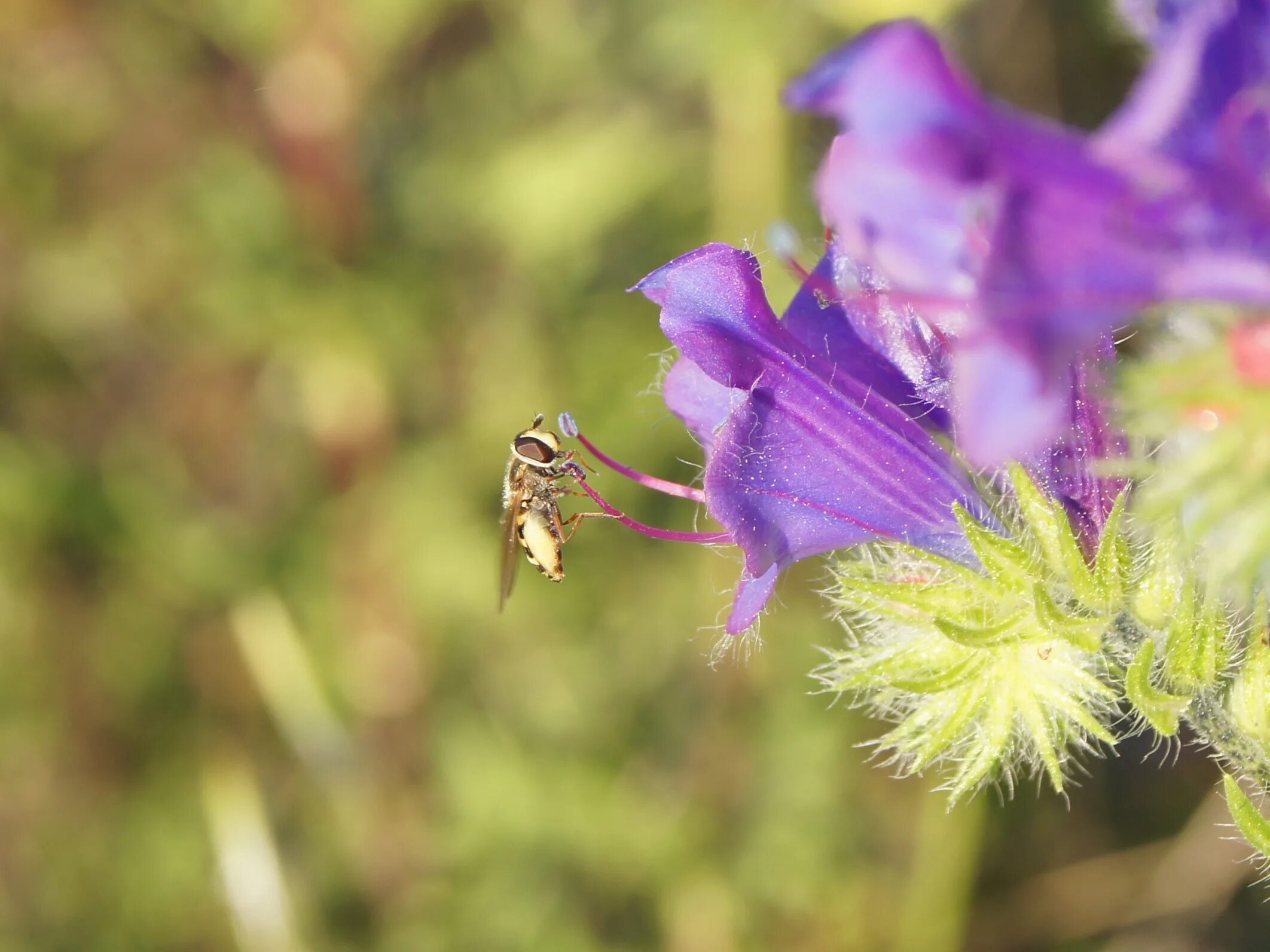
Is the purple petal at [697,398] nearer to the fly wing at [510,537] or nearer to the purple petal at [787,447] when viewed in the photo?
the purple petal at [787,447]

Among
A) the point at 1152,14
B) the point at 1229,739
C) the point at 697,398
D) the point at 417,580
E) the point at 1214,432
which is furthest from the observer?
the point at 417,580

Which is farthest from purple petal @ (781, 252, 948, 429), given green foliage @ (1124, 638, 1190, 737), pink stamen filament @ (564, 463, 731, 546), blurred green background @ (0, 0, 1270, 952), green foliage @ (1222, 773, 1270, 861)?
blurred green background @ (0, 0, 1270, 952)

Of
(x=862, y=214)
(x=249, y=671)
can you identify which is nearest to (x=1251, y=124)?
(x=862, y=214)

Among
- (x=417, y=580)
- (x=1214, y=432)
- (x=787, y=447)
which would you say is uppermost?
(x=417, y=580)

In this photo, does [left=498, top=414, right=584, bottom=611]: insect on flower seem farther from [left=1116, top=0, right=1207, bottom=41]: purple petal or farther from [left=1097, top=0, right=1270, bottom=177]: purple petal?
[left=1097, top=0, right=1270, bottom=177]: purple petal

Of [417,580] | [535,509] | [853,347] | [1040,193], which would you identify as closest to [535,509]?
[535,509]

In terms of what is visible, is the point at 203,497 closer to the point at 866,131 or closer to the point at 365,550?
the point at 365,550

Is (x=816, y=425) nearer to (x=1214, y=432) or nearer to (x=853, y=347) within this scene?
(x=853, y=347)
